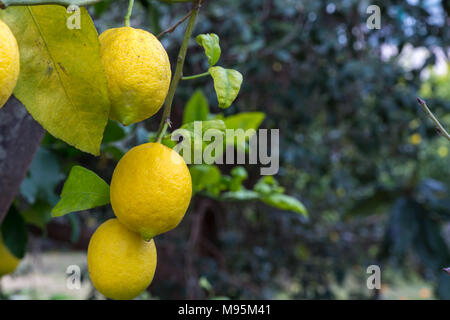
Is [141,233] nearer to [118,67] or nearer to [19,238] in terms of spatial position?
[118,67]

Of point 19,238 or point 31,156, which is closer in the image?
point 31,156

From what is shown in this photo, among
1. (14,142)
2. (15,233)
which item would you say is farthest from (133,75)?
(15,233)

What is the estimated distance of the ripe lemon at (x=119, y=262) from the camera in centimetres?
34

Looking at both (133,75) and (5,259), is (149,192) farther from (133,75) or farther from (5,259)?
(5,259)

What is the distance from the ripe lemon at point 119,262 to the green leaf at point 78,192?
29 mm

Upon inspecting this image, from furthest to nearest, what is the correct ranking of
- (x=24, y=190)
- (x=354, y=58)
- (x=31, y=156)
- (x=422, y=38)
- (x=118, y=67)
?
(x=354, y=58)
(x=422, y=38)
(x=24, y=190)
(x=31, y=156)
(x=118, y=67)

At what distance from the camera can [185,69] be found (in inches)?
68.8

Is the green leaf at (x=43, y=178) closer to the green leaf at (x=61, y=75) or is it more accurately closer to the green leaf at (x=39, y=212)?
the green leaf at (x=39, y=212)

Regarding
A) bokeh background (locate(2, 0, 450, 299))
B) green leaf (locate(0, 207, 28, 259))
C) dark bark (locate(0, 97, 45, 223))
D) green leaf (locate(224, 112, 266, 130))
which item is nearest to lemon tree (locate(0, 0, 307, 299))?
dark bark (locate(0, 97, 45, 223))

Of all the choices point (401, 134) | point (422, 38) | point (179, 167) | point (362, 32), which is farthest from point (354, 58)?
point (179, 167)

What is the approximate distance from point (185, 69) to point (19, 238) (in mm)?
1152

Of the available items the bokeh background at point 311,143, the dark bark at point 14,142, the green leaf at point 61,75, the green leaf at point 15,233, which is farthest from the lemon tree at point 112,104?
the bokeh background at point 311,143

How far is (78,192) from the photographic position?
35 cm

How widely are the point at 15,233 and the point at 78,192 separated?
0.46 m
